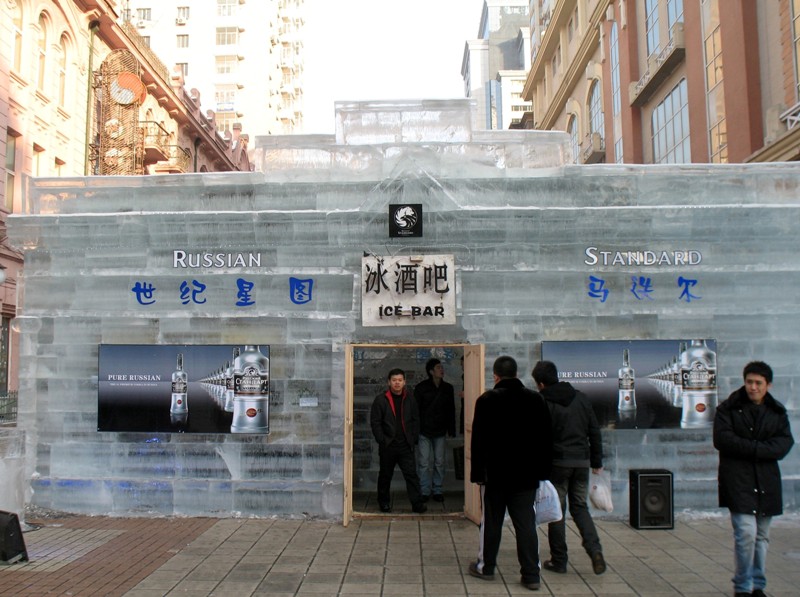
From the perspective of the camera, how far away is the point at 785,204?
26.9ft

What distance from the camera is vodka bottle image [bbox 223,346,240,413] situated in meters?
8.11

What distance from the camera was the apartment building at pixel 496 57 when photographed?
339 feet

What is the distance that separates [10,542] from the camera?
6238mm

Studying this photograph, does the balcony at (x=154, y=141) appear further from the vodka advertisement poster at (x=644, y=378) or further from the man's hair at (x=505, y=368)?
the man's hair at (x=505, y=368)

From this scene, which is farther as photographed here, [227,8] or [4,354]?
[227,8]

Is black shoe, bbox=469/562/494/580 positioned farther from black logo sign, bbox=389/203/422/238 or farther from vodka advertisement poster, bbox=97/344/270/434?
black logo sign, bbox=389/203/422/238

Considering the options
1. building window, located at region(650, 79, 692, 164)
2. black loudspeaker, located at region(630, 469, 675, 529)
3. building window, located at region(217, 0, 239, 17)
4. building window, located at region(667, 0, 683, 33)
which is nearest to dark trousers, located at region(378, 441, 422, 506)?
black loudspeaker, located at region(630, 469, 675, 529)

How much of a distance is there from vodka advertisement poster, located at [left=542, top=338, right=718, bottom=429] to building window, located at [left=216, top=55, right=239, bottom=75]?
1804 inches

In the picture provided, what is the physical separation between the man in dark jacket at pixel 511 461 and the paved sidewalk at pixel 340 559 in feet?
0.93

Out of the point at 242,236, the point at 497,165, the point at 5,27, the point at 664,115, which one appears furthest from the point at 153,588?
the point at 664,115

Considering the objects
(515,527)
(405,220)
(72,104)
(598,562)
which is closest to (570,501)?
(598,562)

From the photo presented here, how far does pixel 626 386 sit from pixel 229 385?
4.56 meters

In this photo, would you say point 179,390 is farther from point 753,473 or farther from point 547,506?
point 753,473

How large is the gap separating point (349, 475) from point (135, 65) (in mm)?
20858
